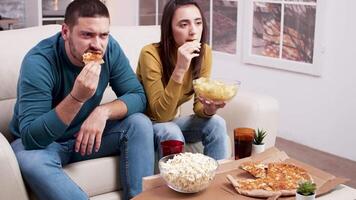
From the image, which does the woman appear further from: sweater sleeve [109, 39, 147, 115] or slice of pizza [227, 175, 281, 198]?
slice of pizza [227, 175, 281, 198]

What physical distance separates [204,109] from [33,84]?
2.38 ft

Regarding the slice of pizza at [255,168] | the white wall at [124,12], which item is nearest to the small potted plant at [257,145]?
the slice of pizza at [255,168]

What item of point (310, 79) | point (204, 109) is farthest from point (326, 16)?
point (204, 109)

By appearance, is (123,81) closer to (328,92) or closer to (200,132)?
(200,132)

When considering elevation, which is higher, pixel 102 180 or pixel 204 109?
pixel 204 109

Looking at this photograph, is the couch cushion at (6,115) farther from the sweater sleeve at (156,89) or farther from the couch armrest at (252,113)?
the couch armrest at (252,113)

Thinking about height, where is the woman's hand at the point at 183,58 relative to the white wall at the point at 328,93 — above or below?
above

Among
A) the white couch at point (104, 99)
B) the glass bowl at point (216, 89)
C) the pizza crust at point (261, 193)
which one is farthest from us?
the glass bowl at point (216, 89)

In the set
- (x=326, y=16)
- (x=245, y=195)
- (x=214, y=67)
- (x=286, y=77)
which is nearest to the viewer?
(x=245, y=195)

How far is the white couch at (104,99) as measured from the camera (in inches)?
67.1

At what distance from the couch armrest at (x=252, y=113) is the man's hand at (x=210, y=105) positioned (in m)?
0.23

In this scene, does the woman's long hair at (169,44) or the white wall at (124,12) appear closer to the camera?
the woman's long hair at (169,44)

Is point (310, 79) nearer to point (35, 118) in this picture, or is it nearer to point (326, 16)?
point (326, 16)

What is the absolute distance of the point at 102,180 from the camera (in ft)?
6.41
